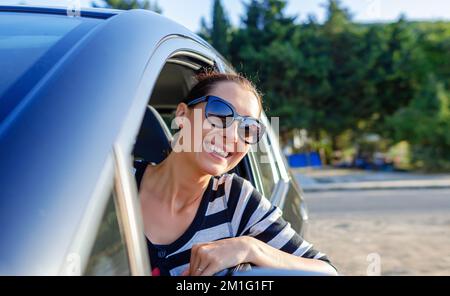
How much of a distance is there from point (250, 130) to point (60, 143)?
591 millimetres

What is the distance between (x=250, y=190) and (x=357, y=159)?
2250 centimetres

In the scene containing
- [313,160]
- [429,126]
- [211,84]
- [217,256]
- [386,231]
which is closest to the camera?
[217,256]

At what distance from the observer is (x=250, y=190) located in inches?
67.0

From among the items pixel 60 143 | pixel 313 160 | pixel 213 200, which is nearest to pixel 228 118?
pixel 213 200

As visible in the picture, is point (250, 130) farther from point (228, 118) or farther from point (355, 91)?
point (355, 91)

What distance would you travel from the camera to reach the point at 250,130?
1.43m

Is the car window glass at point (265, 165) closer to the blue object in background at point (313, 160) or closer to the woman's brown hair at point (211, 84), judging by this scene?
the woman's brown hair at point (211, 84)

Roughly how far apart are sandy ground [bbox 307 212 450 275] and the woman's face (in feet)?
11.6

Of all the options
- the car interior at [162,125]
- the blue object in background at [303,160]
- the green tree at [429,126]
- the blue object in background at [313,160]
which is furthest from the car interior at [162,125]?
the blue object in background at [313,160]

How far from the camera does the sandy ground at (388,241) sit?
5.85m

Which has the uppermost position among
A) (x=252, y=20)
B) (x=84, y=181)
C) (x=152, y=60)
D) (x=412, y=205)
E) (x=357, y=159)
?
(x=152, y=60)
